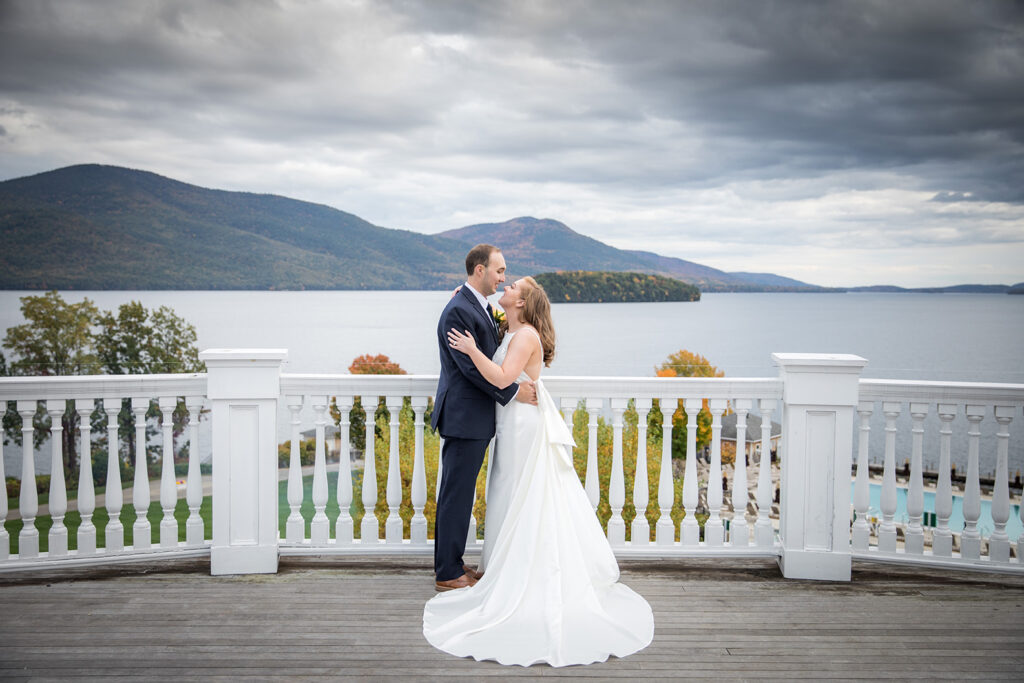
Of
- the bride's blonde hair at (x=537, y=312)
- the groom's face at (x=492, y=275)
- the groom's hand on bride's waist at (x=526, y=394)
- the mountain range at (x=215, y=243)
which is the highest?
the mountain range at (x=215, y=243)

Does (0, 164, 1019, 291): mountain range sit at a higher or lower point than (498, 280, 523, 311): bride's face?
higher

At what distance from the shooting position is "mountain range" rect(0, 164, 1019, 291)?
71500 millimetres

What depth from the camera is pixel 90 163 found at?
85438 mm

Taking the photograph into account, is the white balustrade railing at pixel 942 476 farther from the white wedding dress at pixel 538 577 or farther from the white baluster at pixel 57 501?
the white baluster at pixel 57 501

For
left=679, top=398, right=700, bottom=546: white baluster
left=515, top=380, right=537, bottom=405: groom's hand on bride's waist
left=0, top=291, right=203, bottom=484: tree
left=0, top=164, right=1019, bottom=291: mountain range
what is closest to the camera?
left=515, top=380, right=537, bottom=405: groom's hand on bride's waist

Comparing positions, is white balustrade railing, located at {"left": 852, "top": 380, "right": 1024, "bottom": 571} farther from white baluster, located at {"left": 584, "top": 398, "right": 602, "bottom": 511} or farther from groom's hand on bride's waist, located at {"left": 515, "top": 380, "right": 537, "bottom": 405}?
groom's hand on bride's waist, located at {"left": 515, "top": 380, "right": 537, "bottom": 405}

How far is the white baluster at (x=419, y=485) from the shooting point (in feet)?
11.9

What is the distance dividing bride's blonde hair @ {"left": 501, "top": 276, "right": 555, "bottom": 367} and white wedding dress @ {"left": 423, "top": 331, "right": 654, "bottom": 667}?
157 millimetres

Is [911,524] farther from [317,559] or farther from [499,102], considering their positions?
[499,102]

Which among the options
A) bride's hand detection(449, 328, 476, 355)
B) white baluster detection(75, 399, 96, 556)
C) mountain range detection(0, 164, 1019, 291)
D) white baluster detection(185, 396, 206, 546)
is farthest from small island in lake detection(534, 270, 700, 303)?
bride's hand detection(449, 328, 476, 355)

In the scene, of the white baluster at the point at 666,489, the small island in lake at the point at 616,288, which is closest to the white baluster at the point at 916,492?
the white baluster at the point at 666,489

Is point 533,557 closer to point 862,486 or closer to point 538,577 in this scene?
point 538,577

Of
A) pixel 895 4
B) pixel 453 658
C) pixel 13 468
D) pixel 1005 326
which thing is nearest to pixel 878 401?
pixel 453 658

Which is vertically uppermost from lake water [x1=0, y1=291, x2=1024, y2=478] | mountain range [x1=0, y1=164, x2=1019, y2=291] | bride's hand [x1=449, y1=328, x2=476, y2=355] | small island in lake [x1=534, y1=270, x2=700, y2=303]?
mountain range [x1=0, y1=164, x2=1019, y2=291]
